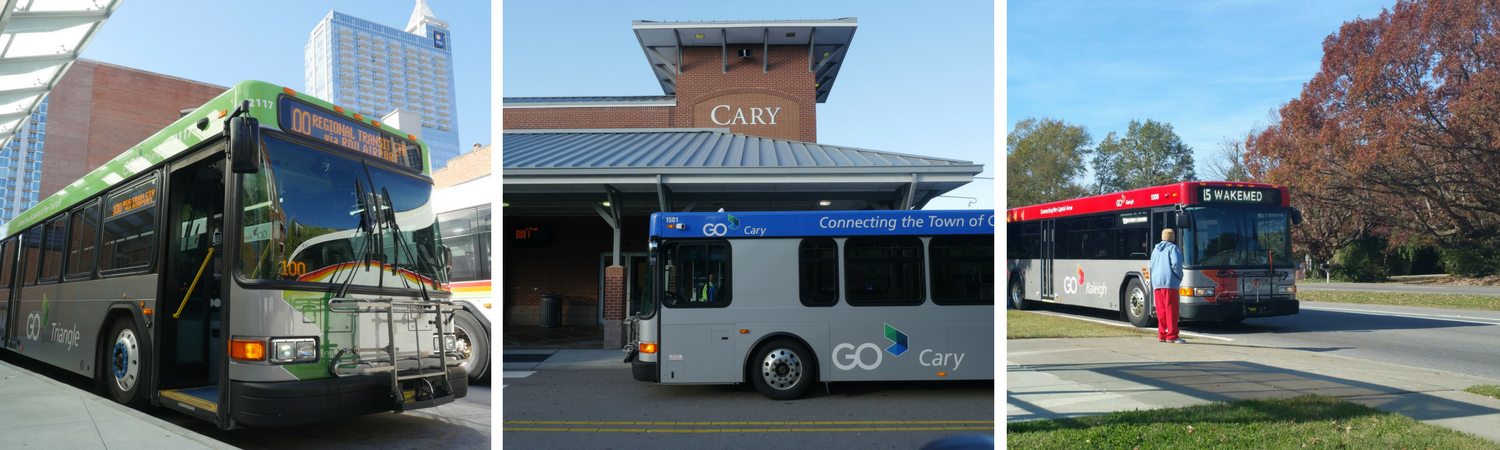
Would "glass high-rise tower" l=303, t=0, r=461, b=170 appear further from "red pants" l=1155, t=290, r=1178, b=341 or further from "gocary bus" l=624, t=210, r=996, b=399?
"red pants" l=1155, t=290, r=1178, b=341

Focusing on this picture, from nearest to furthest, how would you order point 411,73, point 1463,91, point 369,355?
point 369,355, point 1463,91, point 411,73

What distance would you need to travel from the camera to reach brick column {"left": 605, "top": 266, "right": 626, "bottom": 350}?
11.6 meters

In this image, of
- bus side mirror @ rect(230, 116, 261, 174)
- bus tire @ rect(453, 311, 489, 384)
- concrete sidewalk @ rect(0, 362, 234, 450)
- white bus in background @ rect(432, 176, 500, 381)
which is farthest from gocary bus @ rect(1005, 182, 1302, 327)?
concrete sidewalk @ rect(0, 362, 234, 450)

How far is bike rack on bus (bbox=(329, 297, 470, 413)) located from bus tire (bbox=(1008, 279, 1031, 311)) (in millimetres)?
10460

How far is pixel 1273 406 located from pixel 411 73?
21440 millimetres

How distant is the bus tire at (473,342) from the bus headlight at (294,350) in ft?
8.32

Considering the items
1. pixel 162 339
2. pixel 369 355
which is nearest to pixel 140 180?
pixel 162 339

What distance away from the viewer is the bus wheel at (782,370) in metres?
7.05

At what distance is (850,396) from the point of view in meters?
7.14

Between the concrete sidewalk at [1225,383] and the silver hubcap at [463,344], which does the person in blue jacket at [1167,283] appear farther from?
the silver hubcap at [463,344]

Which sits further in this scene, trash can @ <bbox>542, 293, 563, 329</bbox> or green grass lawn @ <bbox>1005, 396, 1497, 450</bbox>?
trash can @ <bbox>542, 293, 563, 329</bbox>

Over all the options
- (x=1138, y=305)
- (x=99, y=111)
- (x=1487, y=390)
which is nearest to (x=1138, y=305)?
(x=1138, y=305)

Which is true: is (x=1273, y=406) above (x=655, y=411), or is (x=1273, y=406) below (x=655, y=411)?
above

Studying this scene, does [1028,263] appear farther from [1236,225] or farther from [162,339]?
[162,339]
